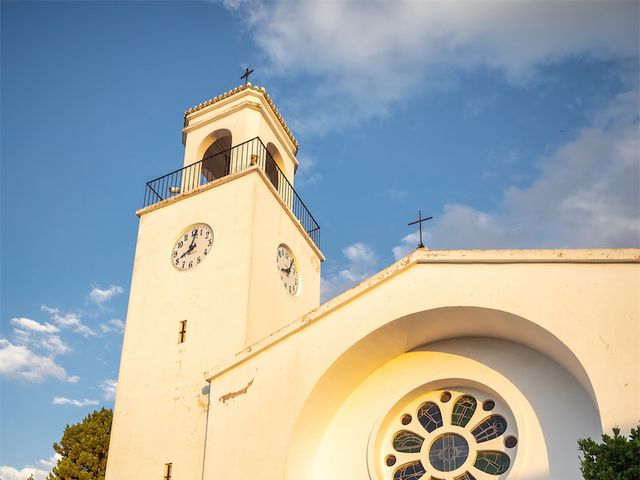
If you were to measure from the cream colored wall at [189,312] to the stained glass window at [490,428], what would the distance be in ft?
15.8

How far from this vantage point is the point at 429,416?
12.7m

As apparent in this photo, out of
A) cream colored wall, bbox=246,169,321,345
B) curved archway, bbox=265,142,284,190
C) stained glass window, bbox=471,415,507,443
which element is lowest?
stained glass window, bbox=471,415,507,443

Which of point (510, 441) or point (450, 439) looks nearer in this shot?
point (510, 441)

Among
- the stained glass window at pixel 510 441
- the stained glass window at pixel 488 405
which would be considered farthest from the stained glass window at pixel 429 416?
the stained glass window at pixel 510 441

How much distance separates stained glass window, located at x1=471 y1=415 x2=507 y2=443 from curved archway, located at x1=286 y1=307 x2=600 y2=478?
1218 mm

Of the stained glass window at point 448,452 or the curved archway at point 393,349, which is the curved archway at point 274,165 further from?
the stained glass window at point 448,452

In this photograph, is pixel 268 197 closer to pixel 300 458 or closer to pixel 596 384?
pixel 300 458

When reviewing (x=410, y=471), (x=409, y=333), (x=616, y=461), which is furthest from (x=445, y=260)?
(x=616, y=461)

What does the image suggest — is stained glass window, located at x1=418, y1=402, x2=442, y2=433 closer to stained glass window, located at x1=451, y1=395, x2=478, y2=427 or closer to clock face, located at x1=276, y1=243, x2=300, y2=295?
stained glass window, located at x1=451, y1=395, x2=478, y2=427

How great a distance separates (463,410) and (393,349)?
1.49m

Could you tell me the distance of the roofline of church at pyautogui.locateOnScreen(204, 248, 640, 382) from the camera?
11.1m

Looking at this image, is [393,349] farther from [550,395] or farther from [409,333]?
[550,395]

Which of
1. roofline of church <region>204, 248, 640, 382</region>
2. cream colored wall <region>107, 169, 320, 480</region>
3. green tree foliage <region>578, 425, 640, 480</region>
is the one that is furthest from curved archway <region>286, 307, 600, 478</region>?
green tree foliage <region>578, 425, 640, 480</region>

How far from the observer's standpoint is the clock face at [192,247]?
16500mm
